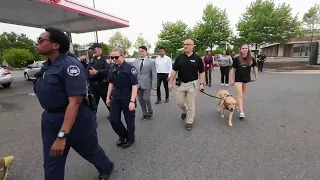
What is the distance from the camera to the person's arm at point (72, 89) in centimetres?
177

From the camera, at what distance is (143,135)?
13.3 feet

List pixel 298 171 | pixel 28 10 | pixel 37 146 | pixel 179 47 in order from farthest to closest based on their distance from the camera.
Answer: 1. pixel 179 47
2. pixel 28 10
3. pixel 37 146
4. pixel 298 171

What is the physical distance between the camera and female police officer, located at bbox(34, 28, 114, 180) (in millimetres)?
1784

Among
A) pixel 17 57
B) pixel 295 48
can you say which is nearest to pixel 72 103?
pixel 17 57

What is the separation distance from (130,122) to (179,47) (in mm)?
30686

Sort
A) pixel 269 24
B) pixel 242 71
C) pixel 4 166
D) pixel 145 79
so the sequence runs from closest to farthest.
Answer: pixel 4 166, pixel 242 71, pixel 145 79, pixel 269 24

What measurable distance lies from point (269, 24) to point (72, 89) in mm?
24809

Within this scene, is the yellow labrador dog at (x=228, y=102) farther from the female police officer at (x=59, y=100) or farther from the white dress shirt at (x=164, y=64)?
the female police officer at (x=59, y=100)

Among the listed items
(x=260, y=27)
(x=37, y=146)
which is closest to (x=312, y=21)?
(x=260, y=27)

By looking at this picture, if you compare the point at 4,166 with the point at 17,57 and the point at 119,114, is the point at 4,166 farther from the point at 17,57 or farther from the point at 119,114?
the point at 17,57

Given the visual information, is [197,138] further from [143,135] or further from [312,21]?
[312,21]

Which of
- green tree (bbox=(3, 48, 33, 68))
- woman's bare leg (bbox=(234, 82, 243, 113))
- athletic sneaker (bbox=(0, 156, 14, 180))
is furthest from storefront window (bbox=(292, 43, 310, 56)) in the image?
green tree (bbox=(3, 48, 33, 68))

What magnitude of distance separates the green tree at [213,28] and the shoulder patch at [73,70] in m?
26.6

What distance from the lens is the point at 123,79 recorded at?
10.9 feet
